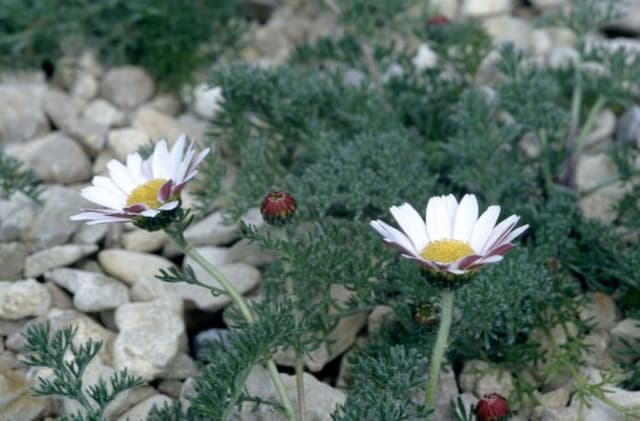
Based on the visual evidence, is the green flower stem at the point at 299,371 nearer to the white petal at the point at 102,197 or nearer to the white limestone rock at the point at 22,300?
the white petal at the point at 102,197

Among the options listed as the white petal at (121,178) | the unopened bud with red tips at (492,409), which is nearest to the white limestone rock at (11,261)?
the white petal at (121,178)

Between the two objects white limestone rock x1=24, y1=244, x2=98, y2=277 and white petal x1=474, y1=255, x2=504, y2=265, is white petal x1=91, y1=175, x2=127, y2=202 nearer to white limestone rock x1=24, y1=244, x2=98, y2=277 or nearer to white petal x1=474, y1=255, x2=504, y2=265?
white limestone rock x1=24, y1=244, x2=98, y2=277

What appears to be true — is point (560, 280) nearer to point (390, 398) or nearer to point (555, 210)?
point (555, 210)

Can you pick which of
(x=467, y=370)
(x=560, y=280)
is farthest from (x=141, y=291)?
(x=560, y=280)

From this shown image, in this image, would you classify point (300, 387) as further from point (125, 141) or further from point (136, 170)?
point (125, 141)

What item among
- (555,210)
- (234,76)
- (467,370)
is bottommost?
(467,370)

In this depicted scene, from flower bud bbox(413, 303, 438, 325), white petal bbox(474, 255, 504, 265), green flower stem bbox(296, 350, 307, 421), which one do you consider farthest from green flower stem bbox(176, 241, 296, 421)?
white petal bbox(474, 255, 504, 265)
